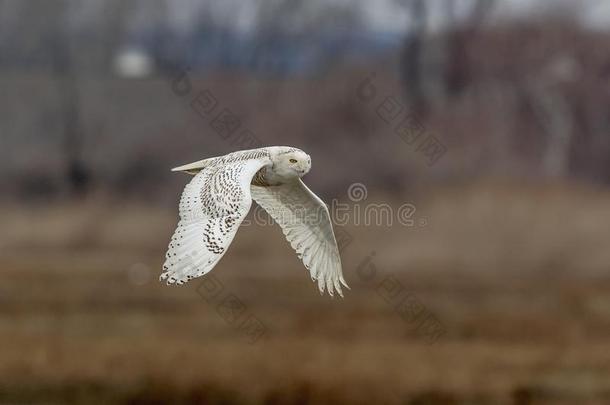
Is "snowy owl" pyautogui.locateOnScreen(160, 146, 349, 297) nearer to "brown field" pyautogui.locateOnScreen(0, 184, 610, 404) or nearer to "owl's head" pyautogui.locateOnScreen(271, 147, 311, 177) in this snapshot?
"owl's head" pyautogui.locateOnScreen(271, 147, 311, 177)

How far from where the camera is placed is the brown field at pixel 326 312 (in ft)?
55.6

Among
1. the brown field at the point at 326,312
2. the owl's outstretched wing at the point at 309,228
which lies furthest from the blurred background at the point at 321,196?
the owl's outstretched wing at the point at 309,228

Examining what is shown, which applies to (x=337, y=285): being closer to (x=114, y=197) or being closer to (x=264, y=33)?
(x=114, y=197)

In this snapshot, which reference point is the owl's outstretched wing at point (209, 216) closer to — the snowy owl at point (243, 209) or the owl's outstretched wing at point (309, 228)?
the snowy owl at point (243, 209)

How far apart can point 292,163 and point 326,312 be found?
1265 cm

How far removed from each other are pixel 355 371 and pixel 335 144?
21.8 m

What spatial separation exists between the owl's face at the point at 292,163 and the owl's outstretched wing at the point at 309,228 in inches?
20.8

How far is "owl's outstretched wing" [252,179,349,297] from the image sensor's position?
1085cm

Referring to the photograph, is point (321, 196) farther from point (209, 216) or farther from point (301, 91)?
point (209, 216)

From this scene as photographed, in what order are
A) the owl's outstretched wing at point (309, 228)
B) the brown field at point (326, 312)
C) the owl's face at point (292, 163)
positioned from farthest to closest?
the brown field at point (326, 312), the owl's outstretched wing at point (309, 228), the owl's face at point (292, 163)

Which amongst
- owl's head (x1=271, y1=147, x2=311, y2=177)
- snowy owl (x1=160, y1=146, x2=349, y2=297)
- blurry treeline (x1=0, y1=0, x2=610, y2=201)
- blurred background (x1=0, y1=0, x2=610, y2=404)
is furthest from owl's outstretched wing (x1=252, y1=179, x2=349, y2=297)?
blurry treeline (x1=0, y1=0, x2=610, y2=201)

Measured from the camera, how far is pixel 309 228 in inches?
433

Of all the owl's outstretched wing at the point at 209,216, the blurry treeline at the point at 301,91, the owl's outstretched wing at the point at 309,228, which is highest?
the blurry treeline at the point at 301,91

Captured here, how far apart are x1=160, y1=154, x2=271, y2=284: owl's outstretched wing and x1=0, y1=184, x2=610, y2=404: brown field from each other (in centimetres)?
712
